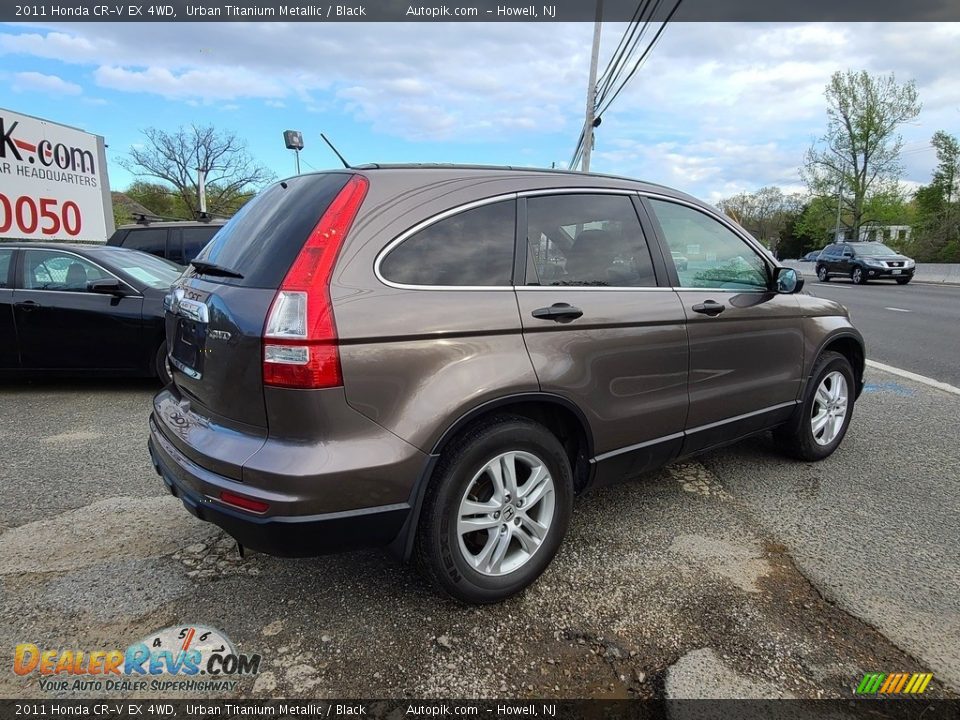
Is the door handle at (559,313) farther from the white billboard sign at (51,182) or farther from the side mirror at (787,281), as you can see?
the white billboard sign at (51,182)

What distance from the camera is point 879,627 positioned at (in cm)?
232

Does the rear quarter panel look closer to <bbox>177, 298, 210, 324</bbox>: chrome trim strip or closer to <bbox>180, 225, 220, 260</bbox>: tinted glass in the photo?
<bbox>177, 298, 210, 324</bbox>: chrome trim strip

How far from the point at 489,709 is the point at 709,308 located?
2200 mm

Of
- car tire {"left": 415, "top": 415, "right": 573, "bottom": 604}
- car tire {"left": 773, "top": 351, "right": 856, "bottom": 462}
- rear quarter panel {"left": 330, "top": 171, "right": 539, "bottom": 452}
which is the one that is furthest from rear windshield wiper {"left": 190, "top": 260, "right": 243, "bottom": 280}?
car tire {"left": 773, "top": 351, "right": 856, "bottom": 462}

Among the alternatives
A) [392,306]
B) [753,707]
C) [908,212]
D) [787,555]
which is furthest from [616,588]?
[908,212]

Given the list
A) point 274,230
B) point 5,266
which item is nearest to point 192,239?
point 5,266

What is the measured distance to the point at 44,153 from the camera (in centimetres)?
1235

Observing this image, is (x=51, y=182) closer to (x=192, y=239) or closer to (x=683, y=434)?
(x=192, y=239)

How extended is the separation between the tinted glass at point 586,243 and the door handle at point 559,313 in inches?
5.1

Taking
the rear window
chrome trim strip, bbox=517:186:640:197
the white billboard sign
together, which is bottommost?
the rear window

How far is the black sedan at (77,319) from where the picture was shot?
558 centimetres

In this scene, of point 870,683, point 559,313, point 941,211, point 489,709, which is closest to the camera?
point 489,709

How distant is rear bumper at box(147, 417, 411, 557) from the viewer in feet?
6.48

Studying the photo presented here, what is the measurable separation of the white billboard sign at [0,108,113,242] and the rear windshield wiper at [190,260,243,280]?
12442 millimetres
